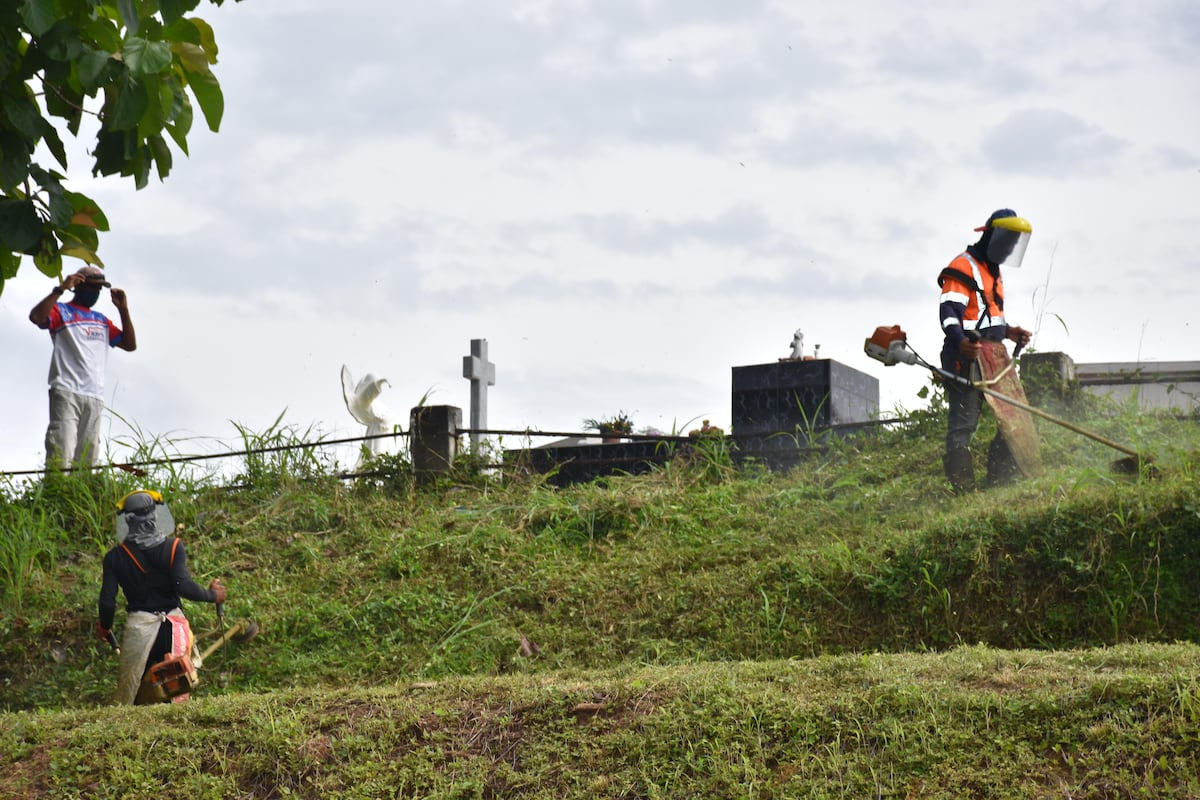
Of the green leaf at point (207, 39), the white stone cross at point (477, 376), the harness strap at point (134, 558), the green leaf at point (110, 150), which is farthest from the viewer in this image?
the white stone cross at point (477, 376)

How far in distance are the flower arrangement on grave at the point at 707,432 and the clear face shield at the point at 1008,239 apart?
3.12 meters

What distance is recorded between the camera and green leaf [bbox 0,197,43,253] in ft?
16.0

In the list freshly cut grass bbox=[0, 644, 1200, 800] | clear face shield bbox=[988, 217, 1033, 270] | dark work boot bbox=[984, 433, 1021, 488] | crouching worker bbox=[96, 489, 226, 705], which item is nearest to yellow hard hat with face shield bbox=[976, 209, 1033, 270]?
clear face shield bbox=[988, 217, 1033, 270]

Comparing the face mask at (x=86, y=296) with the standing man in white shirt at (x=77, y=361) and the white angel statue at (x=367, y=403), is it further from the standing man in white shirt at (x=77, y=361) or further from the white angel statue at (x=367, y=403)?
the white angel statue at (x=367, y=403)

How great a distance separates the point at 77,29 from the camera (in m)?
4.61

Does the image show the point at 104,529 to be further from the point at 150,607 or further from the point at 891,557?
the point at 891,557

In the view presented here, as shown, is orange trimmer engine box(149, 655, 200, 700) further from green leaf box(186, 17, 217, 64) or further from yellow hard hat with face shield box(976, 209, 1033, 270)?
yellow hard hat with face shield box(976, 209, 1033, 270)

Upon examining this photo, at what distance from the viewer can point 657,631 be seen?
8.53m

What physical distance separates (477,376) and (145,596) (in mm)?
7533

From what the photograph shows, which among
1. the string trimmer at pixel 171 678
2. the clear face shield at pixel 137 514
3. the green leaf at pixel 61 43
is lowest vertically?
the string trimmer at pixel 171 678

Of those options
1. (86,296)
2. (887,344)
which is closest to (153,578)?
(86,296)

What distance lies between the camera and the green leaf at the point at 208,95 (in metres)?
4.59

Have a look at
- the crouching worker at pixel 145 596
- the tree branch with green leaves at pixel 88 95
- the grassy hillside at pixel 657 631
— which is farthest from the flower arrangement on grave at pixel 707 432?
the tree branch with green leaves at pixel 88 95

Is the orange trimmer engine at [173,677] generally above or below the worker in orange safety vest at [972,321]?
below
